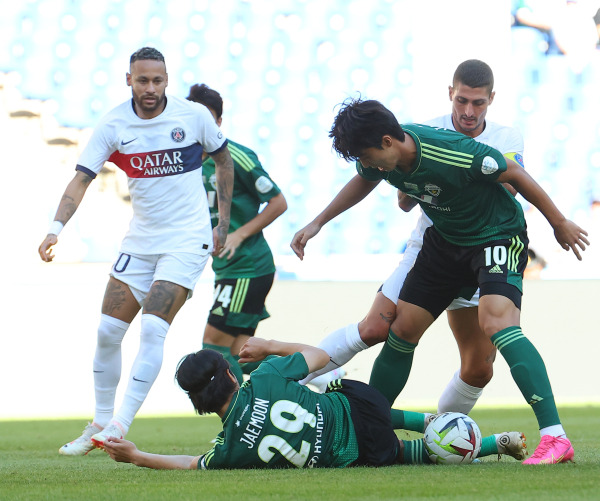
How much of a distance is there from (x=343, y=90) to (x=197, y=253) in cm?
498

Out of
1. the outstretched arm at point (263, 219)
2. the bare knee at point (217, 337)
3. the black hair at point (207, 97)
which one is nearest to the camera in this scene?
the outstretched arm at point (263, 219)

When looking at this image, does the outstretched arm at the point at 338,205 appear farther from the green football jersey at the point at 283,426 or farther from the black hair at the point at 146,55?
the black hair at the point at 146,55

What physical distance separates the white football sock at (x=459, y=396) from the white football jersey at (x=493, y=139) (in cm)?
70

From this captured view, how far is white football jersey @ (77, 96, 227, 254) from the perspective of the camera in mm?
5004

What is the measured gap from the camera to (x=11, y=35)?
9719mm

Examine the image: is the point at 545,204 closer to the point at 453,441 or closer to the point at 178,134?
the point at 453,441

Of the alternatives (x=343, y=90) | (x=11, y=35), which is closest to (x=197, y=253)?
(x=343, y=90)

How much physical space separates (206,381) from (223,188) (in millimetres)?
2073

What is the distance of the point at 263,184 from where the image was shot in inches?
242

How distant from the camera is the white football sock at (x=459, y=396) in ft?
A: 15.9

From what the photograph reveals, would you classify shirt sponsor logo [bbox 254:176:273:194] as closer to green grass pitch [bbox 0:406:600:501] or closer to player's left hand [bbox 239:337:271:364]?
green grass pitch [bbox 0:406:600:501]

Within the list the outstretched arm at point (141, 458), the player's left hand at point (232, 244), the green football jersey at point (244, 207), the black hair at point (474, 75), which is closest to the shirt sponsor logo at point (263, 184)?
the green football jersey at point (244, 207)

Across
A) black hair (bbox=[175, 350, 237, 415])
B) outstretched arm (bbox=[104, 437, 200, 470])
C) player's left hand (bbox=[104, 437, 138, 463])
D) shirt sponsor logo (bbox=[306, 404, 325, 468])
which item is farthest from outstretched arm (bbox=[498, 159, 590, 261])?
player's left hand (bbox=[104, 437, 138, 463])

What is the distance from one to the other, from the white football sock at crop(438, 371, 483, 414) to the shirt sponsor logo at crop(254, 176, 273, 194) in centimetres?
184
